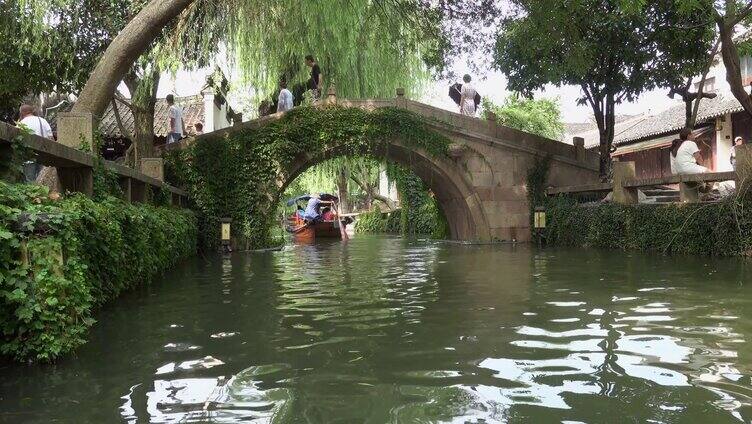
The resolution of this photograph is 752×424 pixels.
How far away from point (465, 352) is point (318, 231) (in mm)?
15474

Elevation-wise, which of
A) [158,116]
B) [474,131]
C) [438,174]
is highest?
[158,116]

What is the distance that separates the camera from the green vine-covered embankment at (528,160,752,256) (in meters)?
7.96

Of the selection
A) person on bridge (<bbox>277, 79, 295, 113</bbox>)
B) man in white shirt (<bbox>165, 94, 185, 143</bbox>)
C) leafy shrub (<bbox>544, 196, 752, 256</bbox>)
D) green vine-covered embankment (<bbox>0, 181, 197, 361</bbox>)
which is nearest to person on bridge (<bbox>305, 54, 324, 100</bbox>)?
person on bridge (<bbox>277, 79, 295, 113</bbox>)

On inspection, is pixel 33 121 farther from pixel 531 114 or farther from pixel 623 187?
pixel 531 114

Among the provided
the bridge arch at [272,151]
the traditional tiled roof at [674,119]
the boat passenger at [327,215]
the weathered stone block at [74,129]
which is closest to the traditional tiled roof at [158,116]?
the bridge arch at [272,151]

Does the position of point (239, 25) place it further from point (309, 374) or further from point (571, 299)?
point (309, 374)

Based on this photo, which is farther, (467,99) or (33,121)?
(467,99)

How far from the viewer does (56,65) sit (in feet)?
42.4

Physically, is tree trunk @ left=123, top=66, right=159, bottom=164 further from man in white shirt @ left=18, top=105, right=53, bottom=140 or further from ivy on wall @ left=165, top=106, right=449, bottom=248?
man in white shirt @ left=18, top=105, right=53, bottom=140

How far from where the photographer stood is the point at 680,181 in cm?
890

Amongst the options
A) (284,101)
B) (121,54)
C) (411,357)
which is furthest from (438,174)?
(411,357)

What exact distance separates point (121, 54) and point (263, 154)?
5035mm

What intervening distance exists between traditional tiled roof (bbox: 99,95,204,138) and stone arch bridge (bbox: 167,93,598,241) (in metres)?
5.91

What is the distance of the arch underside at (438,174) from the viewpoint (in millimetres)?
13680
